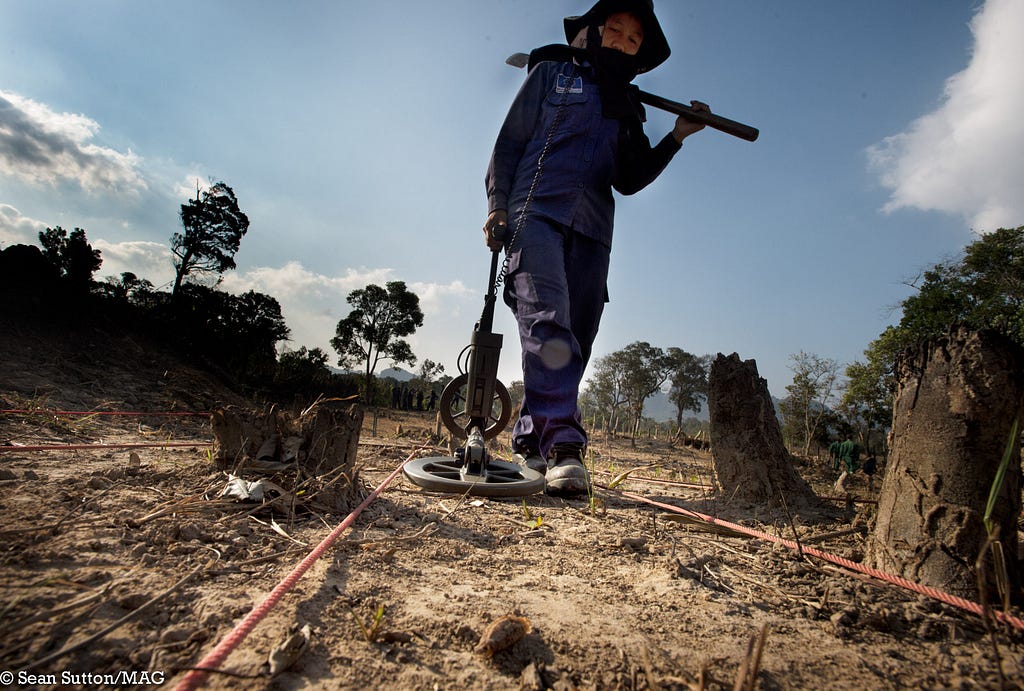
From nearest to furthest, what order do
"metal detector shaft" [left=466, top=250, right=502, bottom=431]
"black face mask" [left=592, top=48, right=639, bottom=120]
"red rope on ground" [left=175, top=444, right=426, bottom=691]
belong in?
"red rope on ground" [left=175, top=444, right=426, bottom=691] → "metal detector shaft" [left=466, top=250, right=502, bottom=431] → "black face mask" [left=592, top=48, right=639, bottom=120]

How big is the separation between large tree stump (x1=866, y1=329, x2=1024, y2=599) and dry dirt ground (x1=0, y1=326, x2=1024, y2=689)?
117 mm

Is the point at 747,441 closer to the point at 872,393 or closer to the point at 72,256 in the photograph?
the point at 72,256

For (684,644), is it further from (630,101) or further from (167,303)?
(167,303)

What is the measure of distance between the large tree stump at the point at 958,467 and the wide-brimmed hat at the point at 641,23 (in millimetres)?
2635

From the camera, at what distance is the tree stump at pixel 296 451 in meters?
1.48

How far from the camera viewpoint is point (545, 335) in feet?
7.78

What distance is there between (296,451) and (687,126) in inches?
112

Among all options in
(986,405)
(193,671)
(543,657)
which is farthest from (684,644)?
(986,405)

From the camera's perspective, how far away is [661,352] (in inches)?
1891

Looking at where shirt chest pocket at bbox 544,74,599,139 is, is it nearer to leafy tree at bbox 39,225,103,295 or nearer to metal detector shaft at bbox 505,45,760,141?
metal detector shaft at bbox 505,45,760,141

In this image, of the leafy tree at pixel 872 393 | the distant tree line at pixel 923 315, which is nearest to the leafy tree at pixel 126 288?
the distant tree line at pixel 923 315

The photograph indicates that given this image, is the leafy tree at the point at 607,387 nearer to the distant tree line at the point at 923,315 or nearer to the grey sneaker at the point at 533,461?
the distant tree line at the point at 923,315

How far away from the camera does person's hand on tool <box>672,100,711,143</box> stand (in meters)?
2.86

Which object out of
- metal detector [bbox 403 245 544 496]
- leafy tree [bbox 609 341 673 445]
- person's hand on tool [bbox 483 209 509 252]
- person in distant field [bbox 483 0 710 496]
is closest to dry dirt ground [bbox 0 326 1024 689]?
metal detector [bbox 403 245 544 496]
